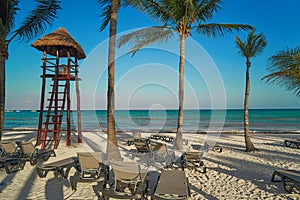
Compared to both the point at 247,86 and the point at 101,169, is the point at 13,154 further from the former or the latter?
the point at 247,86

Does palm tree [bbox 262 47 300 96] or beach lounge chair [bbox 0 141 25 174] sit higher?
palm tree [bbox 262 47 300 96]

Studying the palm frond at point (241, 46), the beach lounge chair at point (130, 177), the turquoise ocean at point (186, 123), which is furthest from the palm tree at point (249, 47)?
the turquoise ocean at point (186, 123)

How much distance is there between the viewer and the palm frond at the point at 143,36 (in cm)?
1073

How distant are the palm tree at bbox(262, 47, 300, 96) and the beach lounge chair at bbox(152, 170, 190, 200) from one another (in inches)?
171

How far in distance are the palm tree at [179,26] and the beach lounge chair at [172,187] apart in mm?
5329

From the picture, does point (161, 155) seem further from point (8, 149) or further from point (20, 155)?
point (8, 149)

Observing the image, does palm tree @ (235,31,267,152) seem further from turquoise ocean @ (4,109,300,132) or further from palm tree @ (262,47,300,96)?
turquoise ocean @ (4,109,300,132)

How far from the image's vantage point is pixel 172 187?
440 centimetres

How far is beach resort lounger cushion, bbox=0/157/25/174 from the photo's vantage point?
254 inches

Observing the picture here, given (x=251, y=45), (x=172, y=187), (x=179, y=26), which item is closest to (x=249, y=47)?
(x=251, y=45)

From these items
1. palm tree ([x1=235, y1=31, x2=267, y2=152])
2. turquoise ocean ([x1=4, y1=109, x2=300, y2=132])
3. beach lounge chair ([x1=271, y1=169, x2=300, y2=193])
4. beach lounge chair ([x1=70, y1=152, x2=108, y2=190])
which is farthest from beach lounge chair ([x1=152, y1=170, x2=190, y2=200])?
turquoise ocean ([x1=4, y1=109, x2=300, y2=132])

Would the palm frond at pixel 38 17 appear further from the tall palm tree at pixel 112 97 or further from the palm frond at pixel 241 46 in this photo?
the palm frond at pixel 241 46

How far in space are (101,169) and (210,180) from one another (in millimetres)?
2831

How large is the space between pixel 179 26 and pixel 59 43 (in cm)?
558
